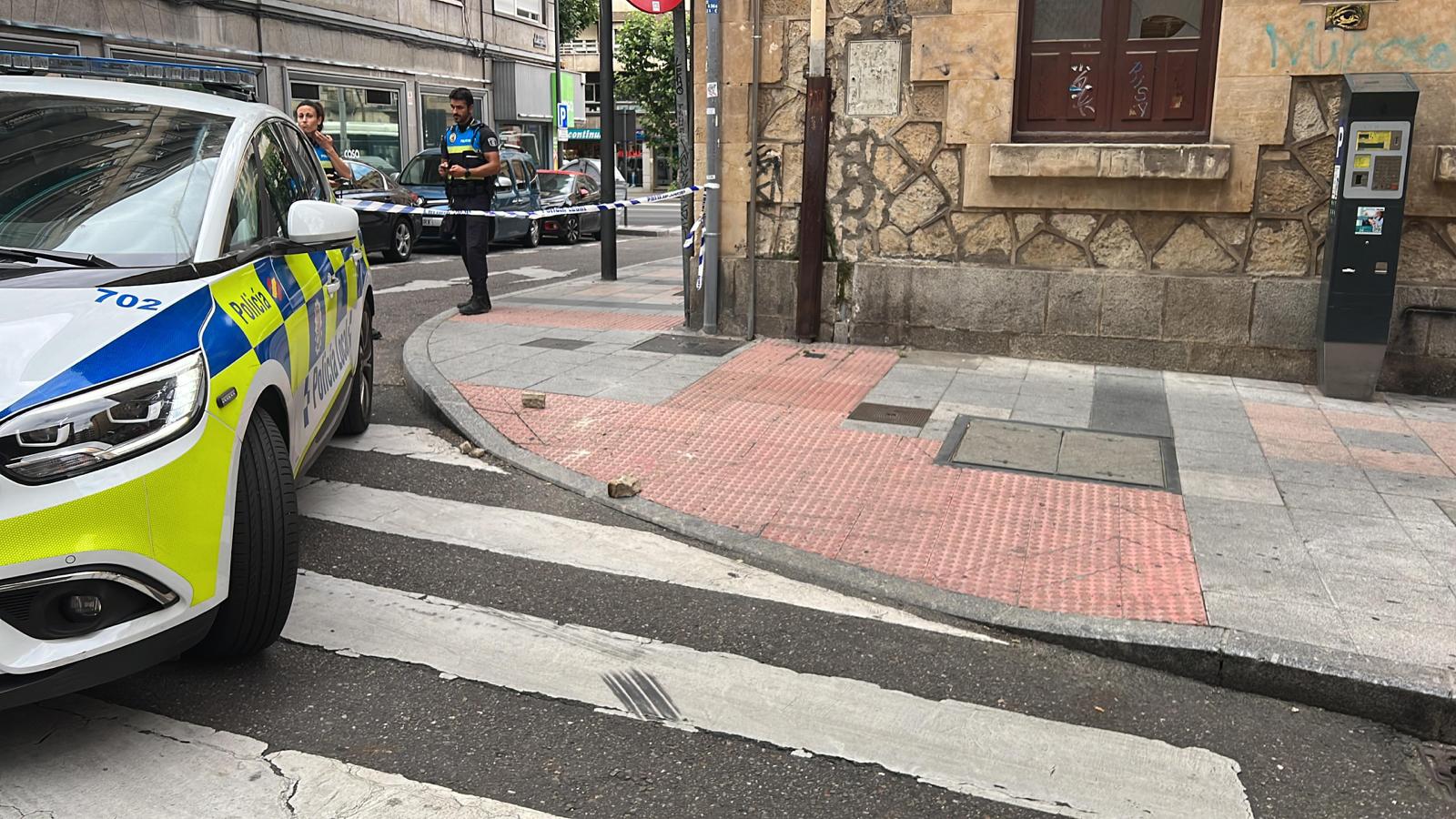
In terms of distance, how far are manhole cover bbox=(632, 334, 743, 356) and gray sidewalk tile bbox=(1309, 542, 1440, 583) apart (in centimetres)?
514

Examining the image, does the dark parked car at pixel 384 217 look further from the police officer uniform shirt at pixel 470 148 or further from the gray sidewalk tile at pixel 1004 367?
the gray sidewalk tile at pixel 1004 367

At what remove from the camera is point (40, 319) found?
3098mm

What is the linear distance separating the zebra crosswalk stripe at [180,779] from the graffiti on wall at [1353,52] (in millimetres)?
7574

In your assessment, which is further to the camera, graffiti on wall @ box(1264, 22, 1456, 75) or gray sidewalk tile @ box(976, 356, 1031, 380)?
gray sidewalk tile @ box(976, 356, 1031, 380)

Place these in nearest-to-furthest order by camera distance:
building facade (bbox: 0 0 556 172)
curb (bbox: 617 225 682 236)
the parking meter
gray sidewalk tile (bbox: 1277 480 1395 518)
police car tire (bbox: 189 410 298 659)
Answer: police car tire (bbox: 189 410 298 659), gray sidewalk tile (bbox: 1277 480 1395 518), the parking meter, building facade (bbox: 0 0 556 172), curb (bbox: 617 225 682 236)

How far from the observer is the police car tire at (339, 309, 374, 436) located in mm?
6504

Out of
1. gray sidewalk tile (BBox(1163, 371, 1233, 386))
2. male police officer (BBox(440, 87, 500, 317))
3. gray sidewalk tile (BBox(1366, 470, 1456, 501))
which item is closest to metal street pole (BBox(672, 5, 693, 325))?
male police officer (BBox(440, 87, 500, 317))

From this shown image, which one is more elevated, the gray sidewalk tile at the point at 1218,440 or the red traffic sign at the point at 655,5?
the red traffic sign at the point at 655,5

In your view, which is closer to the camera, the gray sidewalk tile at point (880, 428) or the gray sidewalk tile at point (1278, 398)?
the gray sidewalk tile at point (880, 428)

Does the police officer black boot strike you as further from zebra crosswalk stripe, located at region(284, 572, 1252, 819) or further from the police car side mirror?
zebra crosswalk stripe, located at region(284, 572, 1252, 819)

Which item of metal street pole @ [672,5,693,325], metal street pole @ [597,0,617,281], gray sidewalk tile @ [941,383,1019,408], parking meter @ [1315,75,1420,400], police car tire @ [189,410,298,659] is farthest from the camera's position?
metal street pole @ [597,0,617,281]

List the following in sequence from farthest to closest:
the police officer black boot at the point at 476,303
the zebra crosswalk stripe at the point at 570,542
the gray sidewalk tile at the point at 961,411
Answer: the police officer black boot at the point at 476,303 → the gray sidewalk tile at the point at 961,411 → the zebra crosswalk stripe at the point at 570,542

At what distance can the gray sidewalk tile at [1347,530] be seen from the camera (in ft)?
16.3

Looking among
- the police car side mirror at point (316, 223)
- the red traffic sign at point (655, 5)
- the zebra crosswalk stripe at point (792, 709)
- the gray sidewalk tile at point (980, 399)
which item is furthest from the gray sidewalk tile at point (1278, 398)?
the police car side mirror at point (316, 223)
